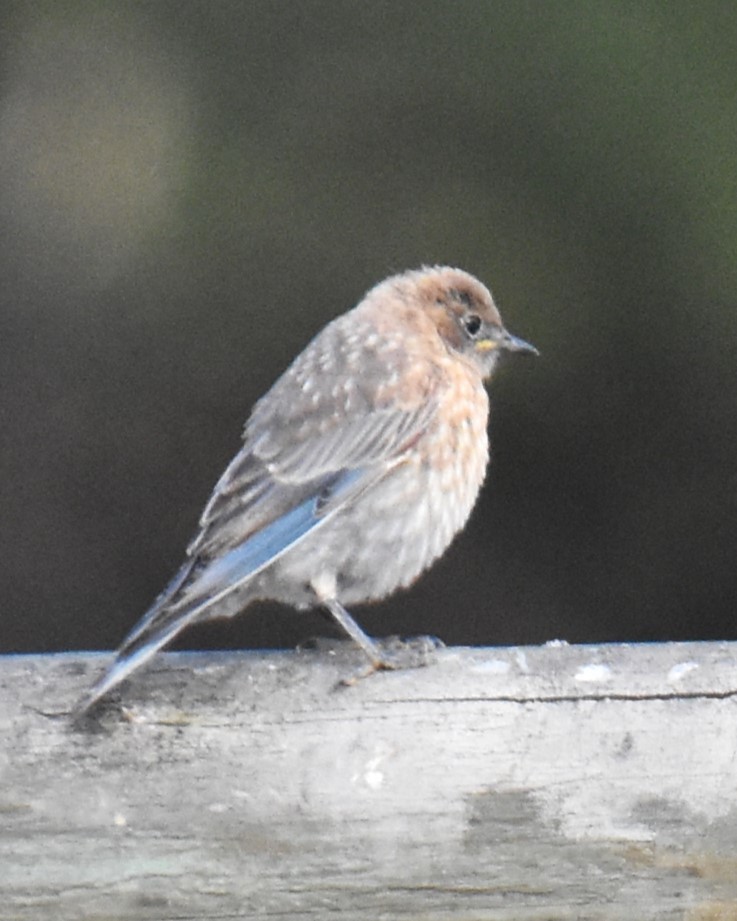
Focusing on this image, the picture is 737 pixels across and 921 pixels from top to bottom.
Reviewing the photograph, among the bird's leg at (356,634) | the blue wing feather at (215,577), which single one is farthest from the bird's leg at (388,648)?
the blue wing feather at (215,577)

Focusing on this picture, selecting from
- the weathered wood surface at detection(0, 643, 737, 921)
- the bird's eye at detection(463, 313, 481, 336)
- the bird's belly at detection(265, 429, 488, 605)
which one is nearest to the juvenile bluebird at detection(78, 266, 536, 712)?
the bird's belly at detection(265, 429, 488, 605)

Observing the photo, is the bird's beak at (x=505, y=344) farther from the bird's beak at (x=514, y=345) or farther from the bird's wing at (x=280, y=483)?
the bird's wing at (x=280, y=483)

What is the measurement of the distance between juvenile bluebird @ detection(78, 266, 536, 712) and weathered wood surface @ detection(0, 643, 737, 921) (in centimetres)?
34

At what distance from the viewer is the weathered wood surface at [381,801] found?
7.32 ft

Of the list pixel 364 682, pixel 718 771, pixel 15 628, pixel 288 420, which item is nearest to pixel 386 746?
pixel 364 682

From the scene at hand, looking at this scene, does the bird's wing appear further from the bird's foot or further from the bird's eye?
the bird's eye

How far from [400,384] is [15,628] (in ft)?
3.56

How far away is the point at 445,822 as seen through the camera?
2.27 metres

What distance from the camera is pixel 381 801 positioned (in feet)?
7.46

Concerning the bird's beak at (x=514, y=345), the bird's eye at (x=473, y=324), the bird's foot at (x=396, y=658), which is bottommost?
the bird's foot at (x=396, y=658)

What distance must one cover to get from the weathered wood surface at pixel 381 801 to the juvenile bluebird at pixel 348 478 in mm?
342

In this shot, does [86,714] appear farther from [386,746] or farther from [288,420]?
[288,420]

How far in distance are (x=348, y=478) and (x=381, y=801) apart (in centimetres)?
96

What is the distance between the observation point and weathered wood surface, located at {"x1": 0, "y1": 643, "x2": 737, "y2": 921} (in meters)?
2.23
